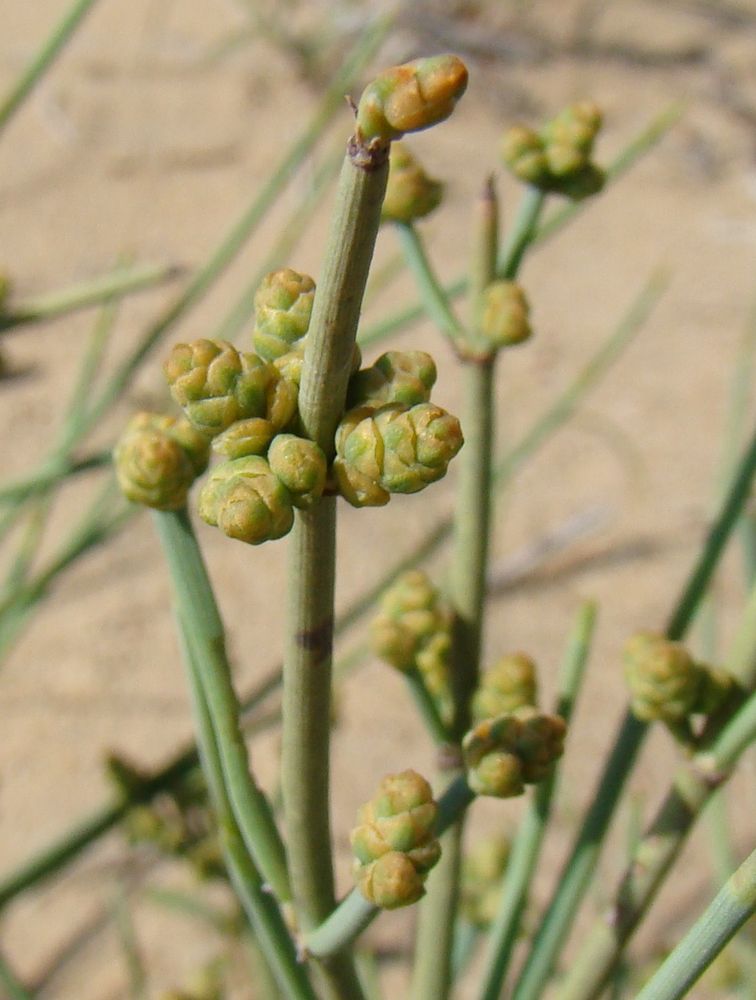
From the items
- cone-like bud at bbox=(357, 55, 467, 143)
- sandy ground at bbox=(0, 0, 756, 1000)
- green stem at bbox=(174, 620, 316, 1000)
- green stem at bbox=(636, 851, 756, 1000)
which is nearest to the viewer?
cone-like bud at bbox=(357, 55, 467, 143)

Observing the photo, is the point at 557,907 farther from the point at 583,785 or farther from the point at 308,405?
the point at 583,785

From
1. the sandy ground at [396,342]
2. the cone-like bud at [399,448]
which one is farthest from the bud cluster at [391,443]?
the sandy ground at [396,342]

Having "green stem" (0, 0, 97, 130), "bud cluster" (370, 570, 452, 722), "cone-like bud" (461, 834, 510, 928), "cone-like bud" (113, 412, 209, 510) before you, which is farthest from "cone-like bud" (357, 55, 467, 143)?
"cone-like bud" (461, 834, 510, 928)

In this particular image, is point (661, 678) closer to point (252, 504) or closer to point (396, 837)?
point (396, 837)

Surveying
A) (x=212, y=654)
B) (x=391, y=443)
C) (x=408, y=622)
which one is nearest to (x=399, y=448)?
(x=391, y=443)

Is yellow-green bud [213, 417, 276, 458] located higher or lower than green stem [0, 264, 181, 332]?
higher

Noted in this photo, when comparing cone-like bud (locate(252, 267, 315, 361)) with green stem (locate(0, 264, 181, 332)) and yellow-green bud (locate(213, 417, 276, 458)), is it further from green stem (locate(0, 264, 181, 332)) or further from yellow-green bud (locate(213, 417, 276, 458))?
green stem (locate(0, 264, 181, 332))

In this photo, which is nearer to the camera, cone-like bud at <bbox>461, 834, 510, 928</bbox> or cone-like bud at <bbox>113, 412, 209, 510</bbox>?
cone-like bud at <bbox>113, 412, 209, 510</bbox>

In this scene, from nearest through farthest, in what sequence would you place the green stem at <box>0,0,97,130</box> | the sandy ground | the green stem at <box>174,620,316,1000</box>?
the green stem at <box>174,620,316,1000</box>, the green stem at <box>0,0,97,130</box>, the sandy ground
